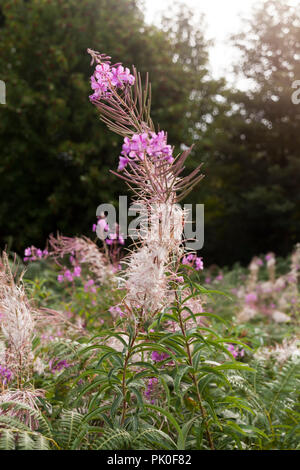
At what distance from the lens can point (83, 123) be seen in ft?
46.0

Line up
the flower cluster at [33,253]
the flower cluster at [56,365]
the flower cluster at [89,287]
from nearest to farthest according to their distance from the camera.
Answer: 1. the flower cluster at [56,365]
2. the flower cluster at [33,253]
3. the flower cluster at [89,287]

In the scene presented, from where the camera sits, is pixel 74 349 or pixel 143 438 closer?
pixel 143 438

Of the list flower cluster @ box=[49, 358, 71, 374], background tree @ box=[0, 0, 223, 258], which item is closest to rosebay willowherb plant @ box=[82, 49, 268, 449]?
flower cluster @ box=[49, 358, 71, 374]

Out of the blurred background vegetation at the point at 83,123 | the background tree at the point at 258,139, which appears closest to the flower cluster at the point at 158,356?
the blurred background vegetation at the point at 83,123

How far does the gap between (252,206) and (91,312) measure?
1309 cm

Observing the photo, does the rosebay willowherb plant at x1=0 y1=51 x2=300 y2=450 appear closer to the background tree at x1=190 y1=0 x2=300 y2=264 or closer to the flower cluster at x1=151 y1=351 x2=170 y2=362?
the flower cluster at x1=151 y1=351 x2=170 y2=362

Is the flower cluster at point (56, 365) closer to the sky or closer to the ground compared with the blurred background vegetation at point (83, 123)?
closer to the ground

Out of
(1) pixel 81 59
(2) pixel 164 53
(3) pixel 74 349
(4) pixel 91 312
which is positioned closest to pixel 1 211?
(1) pixel 81 59

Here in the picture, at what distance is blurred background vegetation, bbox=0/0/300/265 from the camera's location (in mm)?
13938

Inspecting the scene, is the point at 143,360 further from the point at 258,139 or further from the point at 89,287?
the point at 258,139

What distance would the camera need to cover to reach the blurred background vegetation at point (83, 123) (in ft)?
45.7

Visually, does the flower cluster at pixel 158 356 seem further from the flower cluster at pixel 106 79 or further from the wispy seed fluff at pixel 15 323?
the flower cluster at pixel 106 79

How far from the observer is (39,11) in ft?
46.3

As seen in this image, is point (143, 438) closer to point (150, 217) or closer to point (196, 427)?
point (196, 427)
